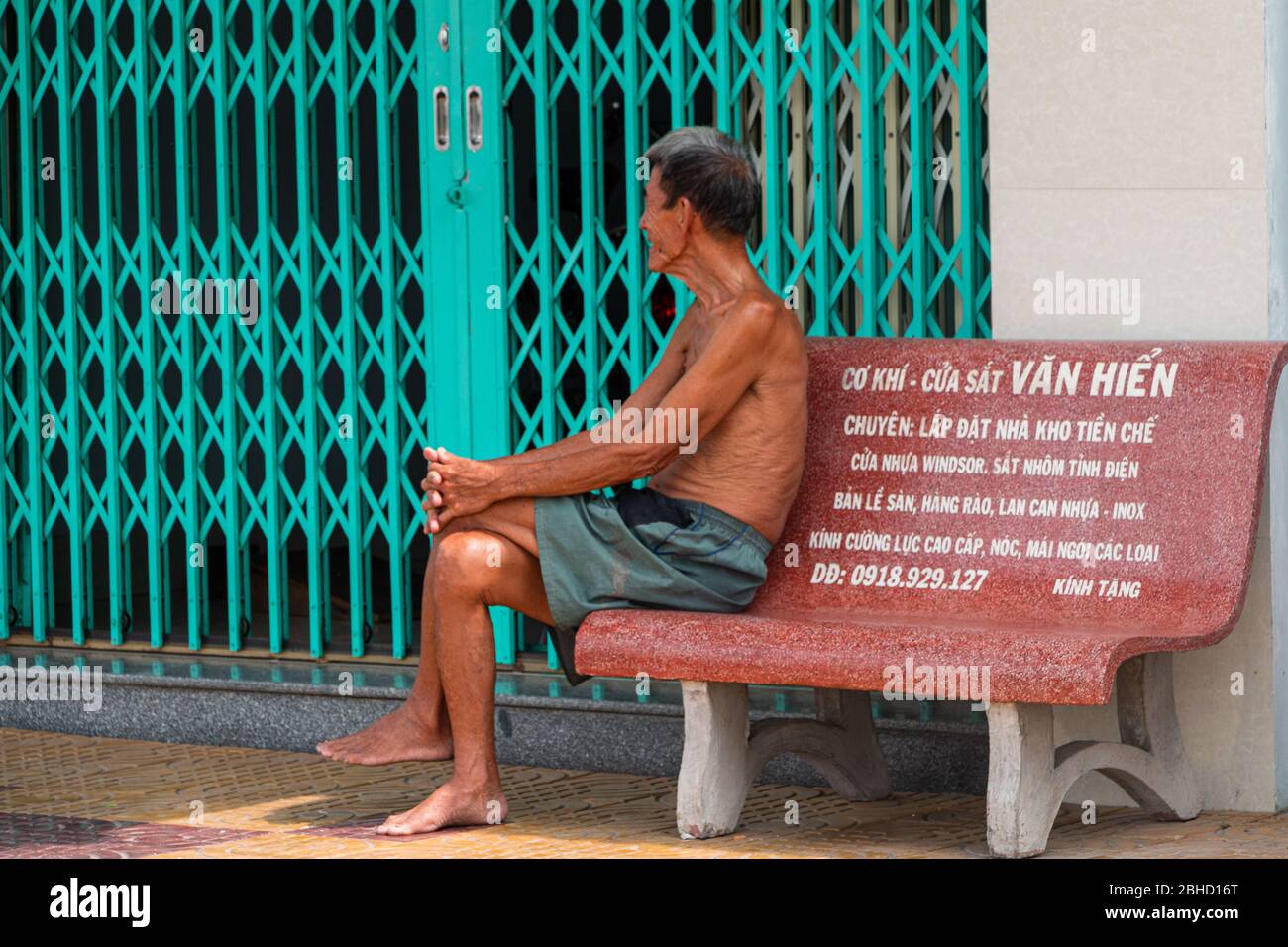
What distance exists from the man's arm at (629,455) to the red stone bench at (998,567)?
11.9 inches

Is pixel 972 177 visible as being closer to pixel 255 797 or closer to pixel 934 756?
pixel 934 756

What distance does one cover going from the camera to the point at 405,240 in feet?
25.2

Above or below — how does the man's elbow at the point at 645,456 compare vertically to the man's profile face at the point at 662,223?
below

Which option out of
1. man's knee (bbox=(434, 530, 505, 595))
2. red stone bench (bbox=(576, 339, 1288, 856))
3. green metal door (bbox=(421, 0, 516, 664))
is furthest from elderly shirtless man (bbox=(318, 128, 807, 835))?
green metal door (bbox=(421, 0, 516, 664))

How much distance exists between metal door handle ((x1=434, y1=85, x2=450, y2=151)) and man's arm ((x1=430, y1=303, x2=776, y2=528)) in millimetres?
1943

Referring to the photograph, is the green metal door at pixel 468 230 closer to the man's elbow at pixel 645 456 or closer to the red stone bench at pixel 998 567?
the red stone bench at pixel 998 567

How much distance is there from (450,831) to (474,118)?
258cm

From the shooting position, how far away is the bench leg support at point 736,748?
562 centimetres

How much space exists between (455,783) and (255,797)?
902 millimetres

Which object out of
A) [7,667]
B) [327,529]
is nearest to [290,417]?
[327,529]

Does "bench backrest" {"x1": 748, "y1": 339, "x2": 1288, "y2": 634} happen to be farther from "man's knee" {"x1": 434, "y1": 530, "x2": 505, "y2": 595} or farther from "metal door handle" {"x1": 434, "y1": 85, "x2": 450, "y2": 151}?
"metal door handle" {"x1": 434, "y1": 85, "x2": 450, "y2": 151}

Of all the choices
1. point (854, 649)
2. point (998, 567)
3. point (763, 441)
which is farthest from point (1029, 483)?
point (854, 649)

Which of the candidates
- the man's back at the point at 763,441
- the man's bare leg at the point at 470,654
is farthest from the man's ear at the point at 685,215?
the man's bare leg at the point at 470,654

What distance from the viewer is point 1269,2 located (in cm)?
588
